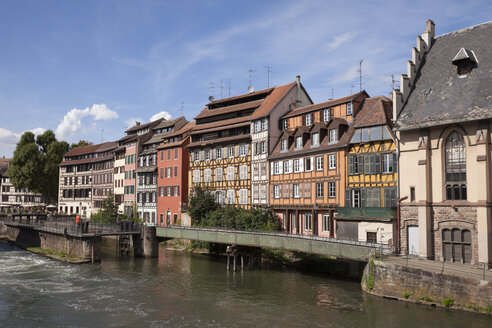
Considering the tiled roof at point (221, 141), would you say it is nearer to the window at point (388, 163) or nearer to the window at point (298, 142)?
the window at point (298, 142)

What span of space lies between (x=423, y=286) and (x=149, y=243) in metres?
28.6

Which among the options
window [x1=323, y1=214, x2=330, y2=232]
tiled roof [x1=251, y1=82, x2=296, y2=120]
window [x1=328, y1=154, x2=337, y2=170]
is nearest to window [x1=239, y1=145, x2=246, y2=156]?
tiled roof [x1=251, y1=82, x2=296, y2=120]

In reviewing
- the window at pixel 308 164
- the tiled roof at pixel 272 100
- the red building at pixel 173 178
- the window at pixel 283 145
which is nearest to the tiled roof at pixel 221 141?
the tiled roof at pixel 272 100

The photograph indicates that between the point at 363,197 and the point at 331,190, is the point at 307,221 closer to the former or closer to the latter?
the point at 331,190

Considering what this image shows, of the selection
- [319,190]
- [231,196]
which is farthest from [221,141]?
[319,190]

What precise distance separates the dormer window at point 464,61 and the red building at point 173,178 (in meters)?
33.1

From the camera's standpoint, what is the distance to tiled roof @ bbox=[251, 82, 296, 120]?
45.9m

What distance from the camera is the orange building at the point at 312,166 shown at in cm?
3778

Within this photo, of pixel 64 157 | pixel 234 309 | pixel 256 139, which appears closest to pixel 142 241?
pixel 256 139

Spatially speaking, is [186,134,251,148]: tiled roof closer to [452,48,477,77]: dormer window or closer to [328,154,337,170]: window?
[328,154,337,170]: window

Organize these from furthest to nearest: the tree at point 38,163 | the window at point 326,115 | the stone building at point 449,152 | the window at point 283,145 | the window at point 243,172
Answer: the tree at point 38,163 < the window at point 243,172 < the window at point 283,145 < the window at point 326,115 < the stone building at point 449,152

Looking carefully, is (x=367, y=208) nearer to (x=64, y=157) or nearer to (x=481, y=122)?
(x=481, y=122)

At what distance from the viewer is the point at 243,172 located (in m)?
48.1

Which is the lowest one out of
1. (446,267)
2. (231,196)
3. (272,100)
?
(446,267)
